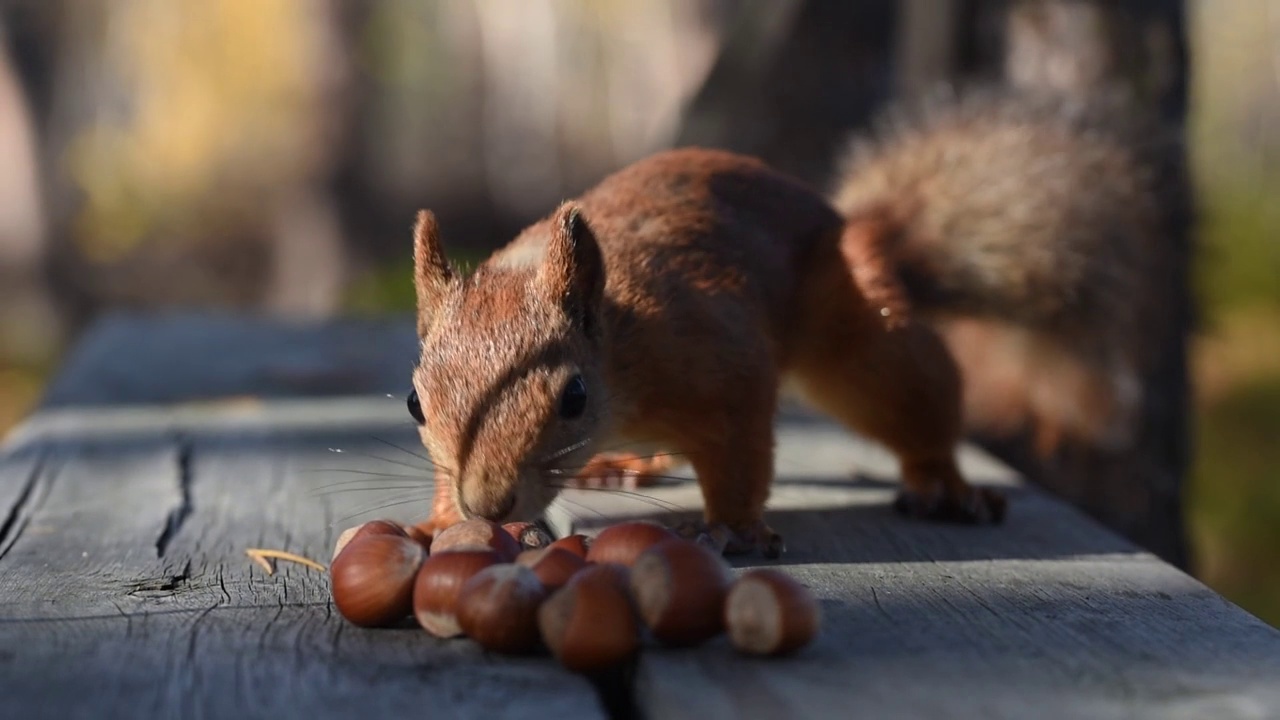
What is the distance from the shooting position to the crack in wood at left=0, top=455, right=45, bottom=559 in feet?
5.70

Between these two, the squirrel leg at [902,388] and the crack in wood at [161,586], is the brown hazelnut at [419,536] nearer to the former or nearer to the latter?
the crack in wood at [161,586]

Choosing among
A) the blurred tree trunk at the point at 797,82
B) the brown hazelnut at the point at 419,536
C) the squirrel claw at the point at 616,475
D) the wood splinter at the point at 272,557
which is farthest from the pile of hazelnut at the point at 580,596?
the blurred tree trunk at the point at 797,82

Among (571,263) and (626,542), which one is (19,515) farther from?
(626,542)

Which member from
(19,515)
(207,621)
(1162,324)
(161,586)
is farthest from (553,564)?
(1162,324)

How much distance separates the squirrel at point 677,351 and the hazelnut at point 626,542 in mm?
237

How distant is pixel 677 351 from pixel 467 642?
2.43 ft

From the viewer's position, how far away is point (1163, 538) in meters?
3.15

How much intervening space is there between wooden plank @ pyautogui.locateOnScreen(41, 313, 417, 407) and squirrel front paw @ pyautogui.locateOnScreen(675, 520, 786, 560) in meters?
1.23

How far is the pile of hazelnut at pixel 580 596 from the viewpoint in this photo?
46.8 inches

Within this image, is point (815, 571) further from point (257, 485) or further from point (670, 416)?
point (257, 485)

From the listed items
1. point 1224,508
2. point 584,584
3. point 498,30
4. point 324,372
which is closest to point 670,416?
point 584,584

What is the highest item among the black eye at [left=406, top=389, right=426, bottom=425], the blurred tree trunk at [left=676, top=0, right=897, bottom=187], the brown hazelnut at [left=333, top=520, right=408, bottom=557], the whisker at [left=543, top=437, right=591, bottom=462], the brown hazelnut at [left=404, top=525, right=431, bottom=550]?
the blurred tree trunk at [left=676, top=0, right=897, bottom=187]

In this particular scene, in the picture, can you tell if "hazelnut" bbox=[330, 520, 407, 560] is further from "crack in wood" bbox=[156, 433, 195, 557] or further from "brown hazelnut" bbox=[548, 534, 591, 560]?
"crack in wood" bbox=[156, 433, 195, 557]

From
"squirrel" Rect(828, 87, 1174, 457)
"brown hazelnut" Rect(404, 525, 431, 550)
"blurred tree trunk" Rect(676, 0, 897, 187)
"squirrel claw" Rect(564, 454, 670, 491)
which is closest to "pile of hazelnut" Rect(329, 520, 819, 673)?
"brown hazelnut" Rect(404, 525, 431, 550)
